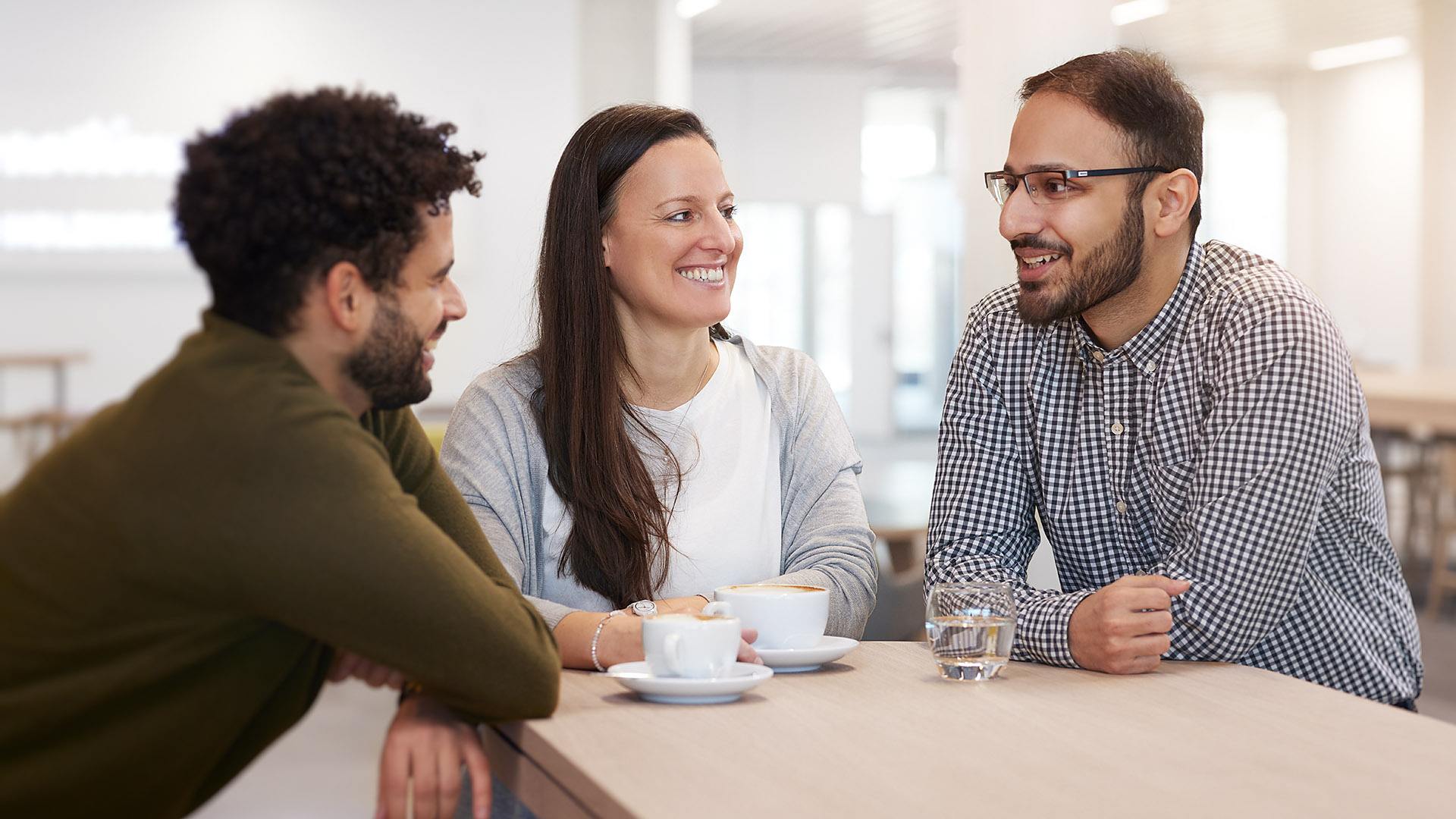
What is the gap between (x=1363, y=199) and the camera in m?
10.5

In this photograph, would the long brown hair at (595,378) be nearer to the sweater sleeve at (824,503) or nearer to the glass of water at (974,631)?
→ the sweater sleeve at (824,503)

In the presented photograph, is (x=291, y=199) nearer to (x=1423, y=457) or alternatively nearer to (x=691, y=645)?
(x=691, y=645)

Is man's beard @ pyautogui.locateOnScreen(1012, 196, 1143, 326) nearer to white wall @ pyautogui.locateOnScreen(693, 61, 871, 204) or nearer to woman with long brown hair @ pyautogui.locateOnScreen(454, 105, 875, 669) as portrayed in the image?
woman with long brown hair @ pyautogui.locateOnScreen(454, 105, 875, 669)

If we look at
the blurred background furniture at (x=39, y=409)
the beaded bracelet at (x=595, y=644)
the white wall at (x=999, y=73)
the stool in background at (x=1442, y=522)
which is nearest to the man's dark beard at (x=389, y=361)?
the beaded bracelet at (x=595, y=644)

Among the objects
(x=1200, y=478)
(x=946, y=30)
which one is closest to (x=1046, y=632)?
(x=1200, y=478)

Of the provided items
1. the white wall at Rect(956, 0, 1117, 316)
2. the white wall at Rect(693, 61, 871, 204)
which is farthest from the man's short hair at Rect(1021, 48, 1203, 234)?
the white wall at Rect(693, 61, 871, 204)

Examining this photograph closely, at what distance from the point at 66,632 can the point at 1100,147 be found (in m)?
1.34

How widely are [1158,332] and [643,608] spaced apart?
753mm

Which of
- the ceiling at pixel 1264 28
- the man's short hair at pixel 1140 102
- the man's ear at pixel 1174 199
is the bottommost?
the man's ear at pixel 1174 199

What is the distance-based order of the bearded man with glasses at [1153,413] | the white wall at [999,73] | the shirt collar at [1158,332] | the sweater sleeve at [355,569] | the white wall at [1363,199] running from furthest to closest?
the white wall at [1363,199], the white wall at [999,73], the shirt collar at [1158,332], the bearded man with glasses at [1153,413], the sweater sleeve at [355,569]

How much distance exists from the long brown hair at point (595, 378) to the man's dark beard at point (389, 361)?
55cm

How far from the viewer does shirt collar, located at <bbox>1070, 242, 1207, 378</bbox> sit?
1759 mm

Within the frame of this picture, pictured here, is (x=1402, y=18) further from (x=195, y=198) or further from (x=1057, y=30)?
(x=195, y=198)

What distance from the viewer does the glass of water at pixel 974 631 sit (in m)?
1.41
